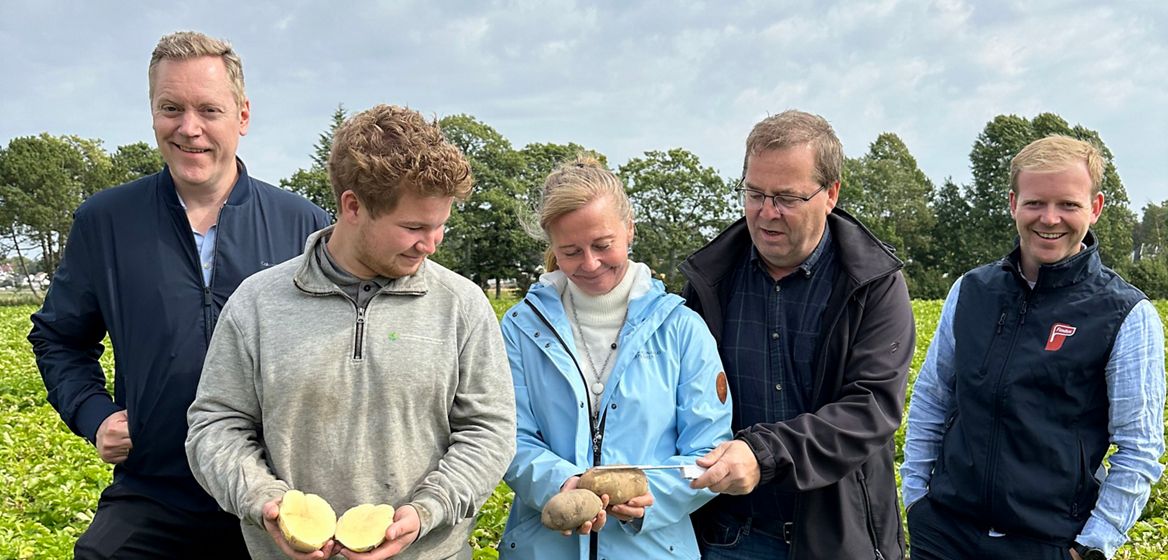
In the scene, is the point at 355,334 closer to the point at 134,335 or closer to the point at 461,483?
the point at 461,483

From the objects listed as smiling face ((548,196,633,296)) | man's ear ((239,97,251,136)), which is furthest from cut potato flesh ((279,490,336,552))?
man's ear ((239,97,251,136))

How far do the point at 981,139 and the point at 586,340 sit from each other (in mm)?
44751

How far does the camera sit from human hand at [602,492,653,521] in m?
2.55

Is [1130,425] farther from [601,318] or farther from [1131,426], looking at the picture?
[601,318]

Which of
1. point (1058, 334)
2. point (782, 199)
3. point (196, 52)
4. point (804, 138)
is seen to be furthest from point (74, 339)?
point (1058, 334)

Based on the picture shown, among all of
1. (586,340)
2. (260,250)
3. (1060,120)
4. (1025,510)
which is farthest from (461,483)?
(1060,120)

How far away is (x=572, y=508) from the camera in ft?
8.11

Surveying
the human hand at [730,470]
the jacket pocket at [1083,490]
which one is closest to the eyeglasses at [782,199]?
the human hand at [730,470]

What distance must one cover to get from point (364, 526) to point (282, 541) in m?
0.21

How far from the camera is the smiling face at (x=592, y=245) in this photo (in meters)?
2.76

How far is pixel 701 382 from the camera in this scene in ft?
9.06

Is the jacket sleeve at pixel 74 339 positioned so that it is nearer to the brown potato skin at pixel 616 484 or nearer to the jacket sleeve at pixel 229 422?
the jacket sleeve at pixel 229 422

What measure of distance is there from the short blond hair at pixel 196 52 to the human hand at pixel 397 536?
1539mm

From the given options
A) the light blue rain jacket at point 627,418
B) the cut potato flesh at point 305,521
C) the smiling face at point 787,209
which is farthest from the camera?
the smiling face at point 787,209
